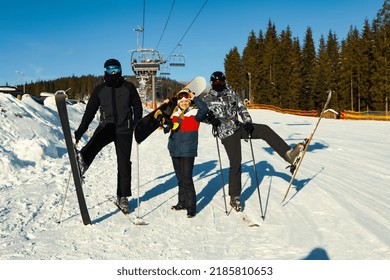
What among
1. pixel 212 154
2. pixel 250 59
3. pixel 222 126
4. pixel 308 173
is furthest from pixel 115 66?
pixel 250 59

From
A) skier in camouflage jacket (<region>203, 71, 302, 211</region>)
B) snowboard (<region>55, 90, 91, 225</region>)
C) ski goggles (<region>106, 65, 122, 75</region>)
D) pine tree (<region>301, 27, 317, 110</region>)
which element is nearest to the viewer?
snowboard (<region>55, 90, 91, 225</region>)

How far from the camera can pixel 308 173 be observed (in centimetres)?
835

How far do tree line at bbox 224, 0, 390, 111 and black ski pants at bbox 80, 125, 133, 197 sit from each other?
2235 inches

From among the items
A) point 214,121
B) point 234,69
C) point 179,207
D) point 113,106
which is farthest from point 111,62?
point 234,69

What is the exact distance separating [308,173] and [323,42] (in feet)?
260

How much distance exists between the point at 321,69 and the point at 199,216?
232 feet

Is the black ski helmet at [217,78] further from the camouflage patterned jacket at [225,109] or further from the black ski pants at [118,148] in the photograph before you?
the black ski pants at [118,148]

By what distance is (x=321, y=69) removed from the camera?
69875 millimetres

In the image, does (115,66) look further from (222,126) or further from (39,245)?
(39,245)

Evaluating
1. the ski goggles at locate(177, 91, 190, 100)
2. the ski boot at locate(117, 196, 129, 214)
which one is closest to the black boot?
the ski boot at locate(117, 196, 129, 214)

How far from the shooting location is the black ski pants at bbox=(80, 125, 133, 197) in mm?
5039

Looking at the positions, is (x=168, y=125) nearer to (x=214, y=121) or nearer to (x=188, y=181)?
(x=214, y=121)

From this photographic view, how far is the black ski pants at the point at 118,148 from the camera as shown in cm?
504

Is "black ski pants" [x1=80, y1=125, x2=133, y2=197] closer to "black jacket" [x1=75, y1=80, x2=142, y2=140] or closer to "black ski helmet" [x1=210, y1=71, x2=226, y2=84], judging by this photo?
"black jacket" [x1=75, y1=80, x2=142, y2=140]
